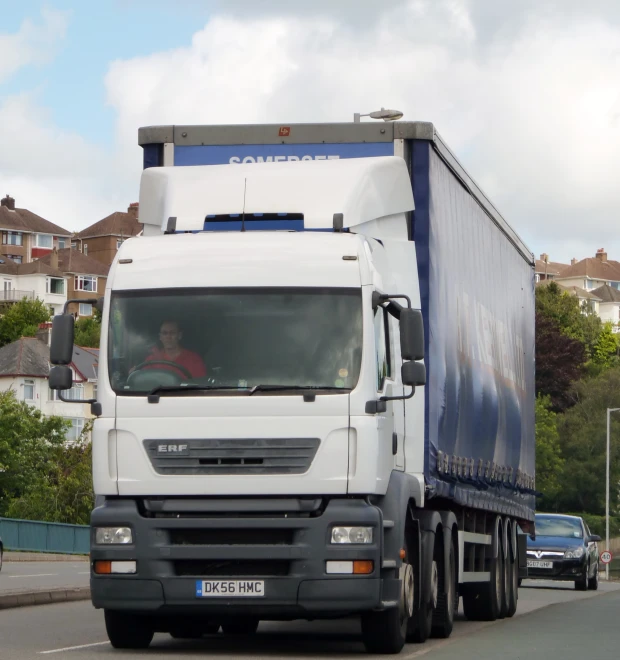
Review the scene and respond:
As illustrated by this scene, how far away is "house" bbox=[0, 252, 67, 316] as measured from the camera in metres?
162

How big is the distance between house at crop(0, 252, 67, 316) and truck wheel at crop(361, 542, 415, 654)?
14935 cm

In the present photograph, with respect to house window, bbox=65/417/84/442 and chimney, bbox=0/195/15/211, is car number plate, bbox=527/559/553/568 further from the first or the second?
chimney, bbox=0/195/15/211

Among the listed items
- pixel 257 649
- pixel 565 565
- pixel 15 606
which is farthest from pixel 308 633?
pixel 565 565

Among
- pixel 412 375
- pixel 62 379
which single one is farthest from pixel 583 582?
pixel 62 379

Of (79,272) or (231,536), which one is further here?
(79,272)

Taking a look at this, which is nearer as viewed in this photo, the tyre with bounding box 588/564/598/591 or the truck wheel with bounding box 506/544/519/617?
the truck wheel with bounding box 506/544/519/617

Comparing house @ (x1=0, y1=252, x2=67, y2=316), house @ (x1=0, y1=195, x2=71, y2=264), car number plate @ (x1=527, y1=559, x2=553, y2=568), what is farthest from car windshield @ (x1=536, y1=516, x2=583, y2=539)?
house @ (x1=0, y1=195, x2=71, y2=264)

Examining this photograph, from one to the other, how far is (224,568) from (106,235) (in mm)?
175048

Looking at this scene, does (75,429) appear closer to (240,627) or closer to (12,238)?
(12,238)

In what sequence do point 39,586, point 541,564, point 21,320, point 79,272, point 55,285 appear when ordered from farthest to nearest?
point 79,272 < point 55,285 < point 21,320 < point 541,564 < point 39,586

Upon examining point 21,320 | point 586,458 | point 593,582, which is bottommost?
point 586,458

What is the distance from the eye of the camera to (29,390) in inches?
4820

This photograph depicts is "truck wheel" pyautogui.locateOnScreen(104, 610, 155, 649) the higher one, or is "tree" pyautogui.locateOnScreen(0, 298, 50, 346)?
"tree" pyautogui.locateOnScreen(0, 298, 50, 346)

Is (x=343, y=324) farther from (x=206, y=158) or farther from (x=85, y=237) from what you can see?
(x=85, y=237)
